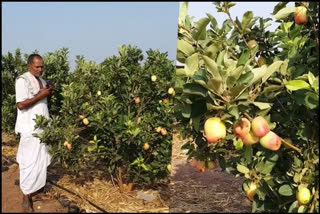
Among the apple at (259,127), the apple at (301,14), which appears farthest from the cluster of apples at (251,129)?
the apple at (301,14)

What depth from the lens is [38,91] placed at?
31.0 inches

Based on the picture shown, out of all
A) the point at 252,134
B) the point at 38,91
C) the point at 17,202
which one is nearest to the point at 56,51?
the point at 38,91

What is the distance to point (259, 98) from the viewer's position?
108cm

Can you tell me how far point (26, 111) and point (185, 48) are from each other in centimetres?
44

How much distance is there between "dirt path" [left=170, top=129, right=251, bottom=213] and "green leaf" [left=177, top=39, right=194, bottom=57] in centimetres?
99

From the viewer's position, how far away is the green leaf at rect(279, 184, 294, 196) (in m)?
1.13

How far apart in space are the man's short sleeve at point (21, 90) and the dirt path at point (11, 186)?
9 centimetres

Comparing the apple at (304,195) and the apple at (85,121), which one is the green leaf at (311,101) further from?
the apple at (85,121)

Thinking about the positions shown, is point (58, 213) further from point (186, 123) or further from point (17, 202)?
point (186, 123)

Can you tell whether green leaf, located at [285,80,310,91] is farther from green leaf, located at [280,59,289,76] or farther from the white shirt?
the white shirt

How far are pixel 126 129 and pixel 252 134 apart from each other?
0.45 meters

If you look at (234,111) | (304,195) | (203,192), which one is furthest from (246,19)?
(203,192)

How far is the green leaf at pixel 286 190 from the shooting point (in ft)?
3.71

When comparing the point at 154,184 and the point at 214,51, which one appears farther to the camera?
the point at 154,184
